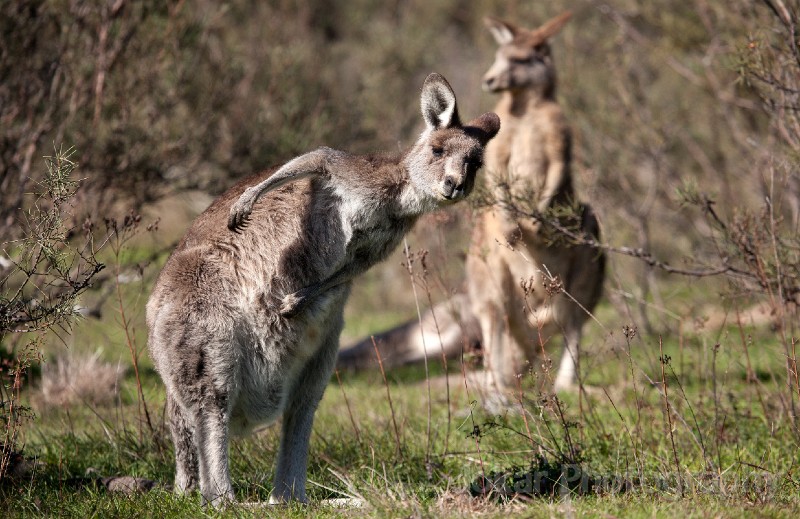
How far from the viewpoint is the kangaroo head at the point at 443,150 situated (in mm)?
4086

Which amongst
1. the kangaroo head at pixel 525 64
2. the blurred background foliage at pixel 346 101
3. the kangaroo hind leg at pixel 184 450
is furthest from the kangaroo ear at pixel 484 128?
the kangaroo head at pixel 525 64

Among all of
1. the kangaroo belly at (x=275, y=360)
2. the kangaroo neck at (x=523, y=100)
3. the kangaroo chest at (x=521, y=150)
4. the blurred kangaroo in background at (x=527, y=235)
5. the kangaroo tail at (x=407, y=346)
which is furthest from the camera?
the kangaroo tail at (x=407, y=346)

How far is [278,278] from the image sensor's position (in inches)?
163

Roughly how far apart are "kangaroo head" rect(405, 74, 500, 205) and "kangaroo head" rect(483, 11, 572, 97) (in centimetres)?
311

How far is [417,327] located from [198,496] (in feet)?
15.4

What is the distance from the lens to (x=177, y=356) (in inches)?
158

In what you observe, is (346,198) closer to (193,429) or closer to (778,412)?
(193,429)

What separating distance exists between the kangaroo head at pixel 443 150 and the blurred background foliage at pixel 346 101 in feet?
2.82

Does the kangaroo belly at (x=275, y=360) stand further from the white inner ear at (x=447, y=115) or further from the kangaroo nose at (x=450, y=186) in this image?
the white inner ear at (x=447, y=115)

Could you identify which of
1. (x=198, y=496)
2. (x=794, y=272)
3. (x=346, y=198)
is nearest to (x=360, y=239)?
(x=346, y=198)

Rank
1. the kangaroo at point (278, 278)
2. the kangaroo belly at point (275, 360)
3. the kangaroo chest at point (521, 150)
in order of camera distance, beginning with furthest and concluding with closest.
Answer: the kangaroo chest at point (521, 150) < the kangaroo belly at point (275, 360) < the kangaroo at point (278, 278)

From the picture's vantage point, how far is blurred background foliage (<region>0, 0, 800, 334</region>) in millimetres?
6836

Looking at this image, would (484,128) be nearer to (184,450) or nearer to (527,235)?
(184,450)

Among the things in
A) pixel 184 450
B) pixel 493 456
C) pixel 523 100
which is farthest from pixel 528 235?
pixel 184 450
